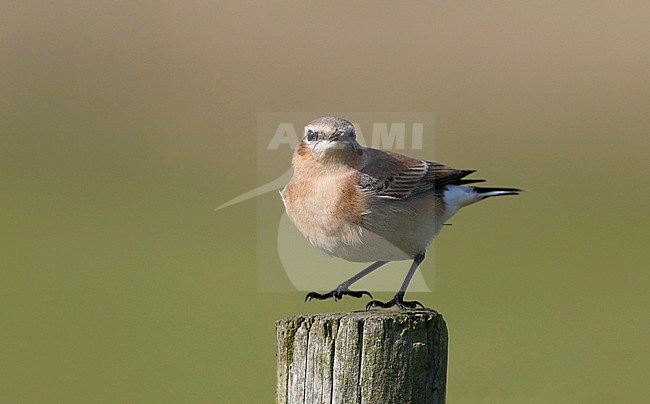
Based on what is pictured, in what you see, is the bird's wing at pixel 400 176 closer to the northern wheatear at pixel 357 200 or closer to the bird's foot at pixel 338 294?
the northern wheatear at pixel 357 200

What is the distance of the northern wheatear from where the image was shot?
5.38 meters

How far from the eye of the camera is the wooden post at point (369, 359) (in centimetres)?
413

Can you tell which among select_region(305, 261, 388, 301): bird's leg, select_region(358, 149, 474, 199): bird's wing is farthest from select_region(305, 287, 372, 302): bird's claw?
select_region(358, 149, 474, 199): bird's wing

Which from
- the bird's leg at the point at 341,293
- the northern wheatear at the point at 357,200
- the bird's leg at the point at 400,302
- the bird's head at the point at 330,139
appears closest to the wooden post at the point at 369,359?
the bird's leg at the point at 400,302

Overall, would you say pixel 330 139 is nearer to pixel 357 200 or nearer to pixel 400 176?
pixel 357 200

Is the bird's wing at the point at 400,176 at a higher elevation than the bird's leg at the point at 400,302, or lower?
higher

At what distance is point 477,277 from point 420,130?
932cm

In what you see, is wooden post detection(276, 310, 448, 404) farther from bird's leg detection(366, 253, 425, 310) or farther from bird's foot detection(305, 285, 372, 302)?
bird's foot detection(305, 285, 372, 302)

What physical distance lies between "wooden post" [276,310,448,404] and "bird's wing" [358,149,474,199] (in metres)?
1.40

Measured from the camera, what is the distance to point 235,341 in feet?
43.7

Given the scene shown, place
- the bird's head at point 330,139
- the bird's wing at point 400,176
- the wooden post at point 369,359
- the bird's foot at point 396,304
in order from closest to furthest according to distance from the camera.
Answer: the wooden post at point 369,359
the bird's foot at point 396,304
the bird's head at point 330,139
the bird's wing at point 400,176

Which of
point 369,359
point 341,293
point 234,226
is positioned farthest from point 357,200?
point 234,226

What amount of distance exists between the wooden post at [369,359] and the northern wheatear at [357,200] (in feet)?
2.90

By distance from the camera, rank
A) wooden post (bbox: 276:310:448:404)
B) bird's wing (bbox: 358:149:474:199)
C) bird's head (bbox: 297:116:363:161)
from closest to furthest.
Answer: wooden post (bbox: 276:310:448:404) → bird's head (bbox: 297:116:363:161) → bird's wing (bbox: 358:149:474:199)
